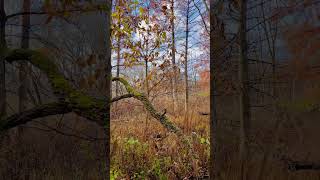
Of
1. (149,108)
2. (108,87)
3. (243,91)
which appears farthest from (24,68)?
(149,108)

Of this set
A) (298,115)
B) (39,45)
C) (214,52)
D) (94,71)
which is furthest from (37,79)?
(298,115)

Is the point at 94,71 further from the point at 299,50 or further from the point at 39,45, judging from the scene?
the point at 299,50

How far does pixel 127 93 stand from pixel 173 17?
1469 millimetres

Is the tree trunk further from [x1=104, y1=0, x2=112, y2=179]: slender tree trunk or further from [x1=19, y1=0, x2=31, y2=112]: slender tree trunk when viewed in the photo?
[x1=104, y1=0, x2=112, y2=179]: slender tree trunk

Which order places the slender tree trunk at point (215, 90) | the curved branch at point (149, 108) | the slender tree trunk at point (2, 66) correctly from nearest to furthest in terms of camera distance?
1. the slender tree trunk at point (2, 66)
2. the slender tree trunk at point (215, 90)
3. the curved branch at point (149, 108)

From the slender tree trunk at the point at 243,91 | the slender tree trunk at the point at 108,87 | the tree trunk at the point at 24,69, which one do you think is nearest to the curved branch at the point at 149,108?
the slender tree trunk at the point at 108,87

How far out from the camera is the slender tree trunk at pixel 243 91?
1392mm

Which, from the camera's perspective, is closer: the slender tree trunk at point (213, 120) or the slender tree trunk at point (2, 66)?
the slender tree trunk at point (2, 66)

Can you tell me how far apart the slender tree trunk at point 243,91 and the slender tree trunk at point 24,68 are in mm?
972

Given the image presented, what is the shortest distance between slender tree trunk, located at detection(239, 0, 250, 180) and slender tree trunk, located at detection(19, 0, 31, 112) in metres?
0.97

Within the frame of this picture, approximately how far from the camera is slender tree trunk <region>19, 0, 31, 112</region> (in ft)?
4.39

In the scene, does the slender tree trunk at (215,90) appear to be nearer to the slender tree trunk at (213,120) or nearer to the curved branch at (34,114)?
the slender tree trunk at (213,120)

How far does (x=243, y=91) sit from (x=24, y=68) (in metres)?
1.00

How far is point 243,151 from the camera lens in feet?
4.59
